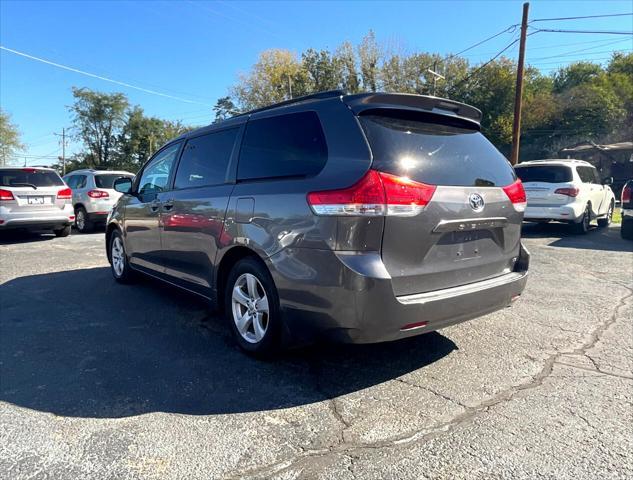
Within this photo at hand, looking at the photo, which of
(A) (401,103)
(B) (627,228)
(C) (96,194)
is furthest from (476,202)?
(C) (96,194)

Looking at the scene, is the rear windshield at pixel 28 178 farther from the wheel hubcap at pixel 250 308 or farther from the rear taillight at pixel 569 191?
the rear taillight at pixel 569 191

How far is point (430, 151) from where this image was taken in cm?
317

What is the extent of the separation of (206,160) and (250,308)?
159cm

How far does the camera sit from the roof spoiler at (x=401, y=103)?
3.10 m

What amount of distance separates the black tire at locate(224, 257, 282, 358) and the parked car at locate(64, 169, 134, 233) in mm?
9476

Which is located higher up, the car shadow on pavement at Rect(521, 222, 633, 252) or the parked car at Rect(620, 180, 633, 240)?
the parked car at Rect(620, 180, 633, 240)

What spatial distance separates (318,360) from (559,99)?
49261 mm

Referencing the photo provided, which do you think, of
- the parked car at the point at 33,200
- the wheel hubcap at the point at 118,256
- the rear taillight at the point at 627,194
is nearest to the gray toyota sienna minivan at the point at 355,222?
the wheel hubcap at the point at 118,256

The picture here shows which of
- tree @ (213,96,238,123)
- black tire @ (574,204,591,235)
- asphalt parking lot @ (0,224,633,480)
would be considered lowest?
asphalt parking lot @ (0,224,633,480)

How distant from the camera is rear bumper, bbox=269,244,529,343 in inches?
110

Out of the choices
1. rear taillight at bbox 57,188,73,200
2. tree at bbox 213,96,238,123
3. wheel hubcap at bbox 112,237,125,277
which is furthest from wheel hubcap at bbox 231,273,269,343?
tree at bbox 213,96,238,123

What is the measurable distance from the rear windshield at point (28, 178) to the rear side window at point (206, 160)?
7190 mm

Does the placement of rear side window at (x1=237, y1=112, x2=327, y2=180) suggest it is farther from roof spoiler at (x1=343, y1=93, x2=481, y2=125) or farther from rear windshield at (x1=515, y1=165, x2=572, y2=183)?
rear windshield at (x1=515, y1=165, x2=572, y2=183)

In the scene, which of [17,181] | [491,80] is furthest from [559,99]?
[17,181]
